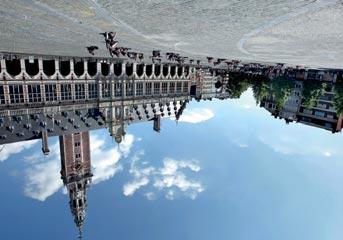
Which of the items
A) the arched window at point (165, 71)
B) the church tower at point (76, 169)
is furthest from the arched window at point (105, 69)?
the arched window at point (165, 71)

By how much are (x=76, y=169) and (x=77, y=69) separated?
21612 mm

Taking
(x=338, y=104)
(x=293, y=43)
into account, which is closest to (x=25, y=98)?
(x=293, y=43)

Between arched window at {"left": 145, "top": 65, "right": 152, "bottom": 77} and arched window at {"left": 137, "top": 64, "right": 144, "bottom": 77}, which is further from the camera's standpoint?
arched window at {"left": 145, "top": 65, "right": 152, "bottom": 77}

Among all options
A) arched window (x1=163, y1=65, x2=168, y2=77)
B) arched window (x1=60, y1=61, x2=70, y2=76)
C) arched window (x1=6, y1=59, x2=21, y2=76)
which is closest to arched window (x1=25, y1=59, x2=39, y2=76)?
arched window (x1=6, y1=59, x2=21, y2=76)

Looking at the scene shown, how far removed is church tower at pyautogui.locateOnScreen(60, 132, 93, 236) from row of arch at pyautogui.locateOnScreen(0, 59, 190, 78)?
1408cm

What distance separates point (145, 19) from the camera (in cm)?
1173

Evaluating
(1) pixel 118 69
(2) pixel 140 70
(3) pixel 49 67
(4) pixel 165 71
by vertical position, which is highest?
(3) pixel 49 67

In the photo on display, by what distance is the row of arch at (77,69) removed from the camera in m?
45.1

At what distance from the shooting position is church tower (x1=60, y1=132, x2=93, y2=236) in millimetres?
59906

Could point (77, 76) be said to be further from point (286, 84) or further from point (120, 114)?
point (286, 84)

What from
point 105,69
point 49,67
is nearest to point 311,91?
point 105,69

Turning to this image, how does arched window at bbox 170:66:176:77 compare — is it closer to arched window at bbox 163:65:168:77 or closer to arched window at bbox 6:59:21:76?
arched window at bbox 163:65:168:77

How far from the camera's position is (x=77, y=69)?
178ft

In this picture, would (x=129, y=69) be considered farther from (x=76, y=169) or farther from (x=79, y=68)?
(x=76, y=169)
